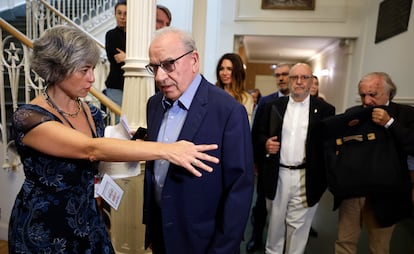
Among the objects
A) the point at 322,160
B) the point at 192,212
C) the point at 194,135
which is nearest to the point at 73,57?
the point at 194,135

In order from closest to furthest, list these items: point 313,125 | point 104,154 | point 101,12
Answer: point 104,154, point 313,125, point 101,12

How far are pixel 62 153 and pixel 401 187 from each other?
185 centimetres

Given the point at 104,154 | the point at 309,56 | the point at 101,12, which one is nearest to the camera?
the point at 104,154

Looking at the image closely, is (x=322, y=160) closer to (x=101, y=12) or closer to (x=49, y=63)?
(x=49, y=63)

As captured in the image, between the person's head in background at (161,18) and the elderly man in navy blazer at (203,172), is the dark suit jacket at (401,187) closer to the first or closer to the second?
the elderly man in navy blazer at (203,172)

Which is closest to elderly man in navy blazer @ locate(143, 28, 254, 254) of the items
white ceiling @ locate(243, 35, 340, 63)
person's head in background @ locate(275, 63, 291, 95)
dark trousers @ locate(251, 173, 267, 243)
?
dark trousers @ locate(251, 173, 267, 243)

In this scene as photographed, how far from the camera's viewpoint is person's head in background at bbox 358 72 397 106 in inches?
67.6

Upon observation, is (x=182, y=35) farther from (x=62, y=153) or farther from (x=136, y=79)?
(x=136, y=79)

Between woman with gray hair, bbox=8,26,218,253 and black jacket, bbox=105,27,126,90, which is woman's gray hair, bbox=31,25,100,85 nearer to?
woman with gray hair, bbox=8,26,218,253

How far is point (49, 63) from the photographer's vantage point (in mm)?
949

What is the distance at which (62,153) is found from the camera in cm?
90

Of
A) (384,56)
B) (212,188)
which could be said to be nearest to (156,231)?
(212,188)

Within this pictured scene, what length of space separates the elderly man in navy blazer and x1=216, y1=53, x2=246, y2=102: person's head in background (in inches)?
44.4

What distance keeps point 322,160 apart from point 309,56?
8.13 metres
